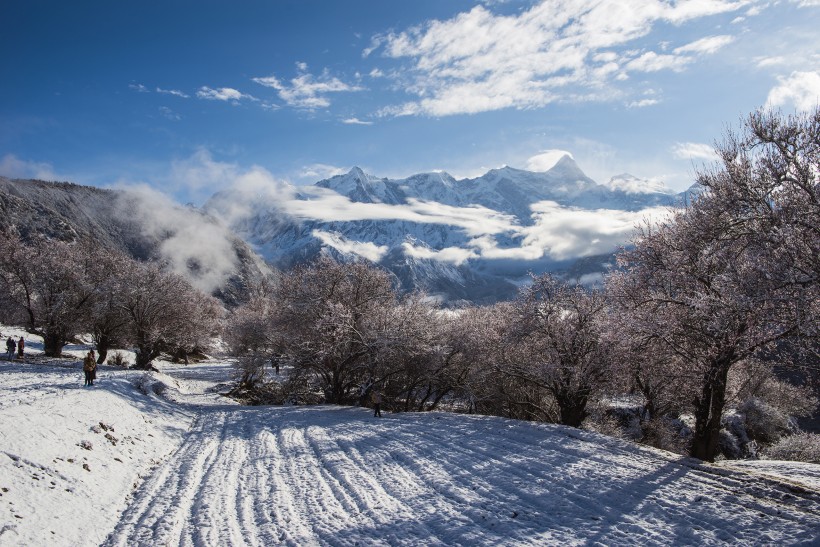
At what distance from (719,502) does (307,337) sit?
29954 mm

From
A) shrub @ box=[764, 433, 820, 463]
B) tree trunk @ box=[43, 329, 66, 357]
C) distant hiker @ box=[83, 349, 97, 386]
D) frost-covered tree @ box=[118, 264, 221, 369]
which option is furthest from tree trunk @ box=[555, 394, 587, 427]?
tree trunk @ box=[43, 329, 66, 357]

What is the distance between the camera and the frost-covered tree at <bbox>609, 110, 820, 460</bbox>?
35.1ft

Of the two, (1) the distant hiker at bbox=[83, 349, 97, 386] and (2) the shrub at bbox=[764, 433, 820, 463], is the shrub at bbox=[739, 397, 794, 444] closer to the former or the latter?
(2) the shrub at bbox=[764, 433, 820, 463]

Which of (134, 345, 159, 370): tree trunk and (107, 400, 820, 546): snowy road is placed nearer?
(107, 400, 820, 546): snowy road

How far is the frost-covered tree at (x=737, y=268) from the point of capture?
10.7 metres

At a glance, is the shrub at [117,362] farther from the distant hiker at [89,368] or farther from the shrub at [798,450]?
the shrub at [798,450]

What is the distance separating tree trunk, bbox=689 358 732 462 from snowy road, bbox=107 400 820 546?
3415 mm

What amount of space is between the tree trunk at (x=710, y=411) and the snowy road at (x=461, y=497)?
342 cm

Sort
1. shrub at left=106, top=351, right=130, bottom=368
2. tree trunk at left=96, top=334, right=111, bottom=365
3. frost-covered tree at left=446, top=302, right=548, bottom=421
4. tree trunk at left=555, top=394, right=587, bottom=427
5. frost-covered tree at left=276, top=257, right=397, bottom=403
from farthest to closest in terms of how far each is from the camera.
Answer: shrub at left=106, top=351, right=130, bottom=368, tree trunk at left=96, top=334, right=111, bottom=365, frost-covered tree at left=276, top=257, right=397, bottom=403, frost-covered tree at left=446, top=302, right=548, bottom=421, tree trunk at left=555, top=394, right=587, bottom=427

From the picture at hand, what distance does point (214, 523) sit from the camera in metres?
11.9

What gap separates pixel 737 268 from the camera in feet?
42.2

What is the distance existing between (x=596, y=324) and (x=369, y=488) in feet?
48.3

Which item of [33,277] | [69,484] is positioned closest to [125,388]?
[69,484]

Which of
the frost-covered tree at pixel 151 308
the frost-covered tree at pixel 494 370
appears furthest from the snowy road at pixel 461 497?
the frost-covered tree at pixel 151 308
